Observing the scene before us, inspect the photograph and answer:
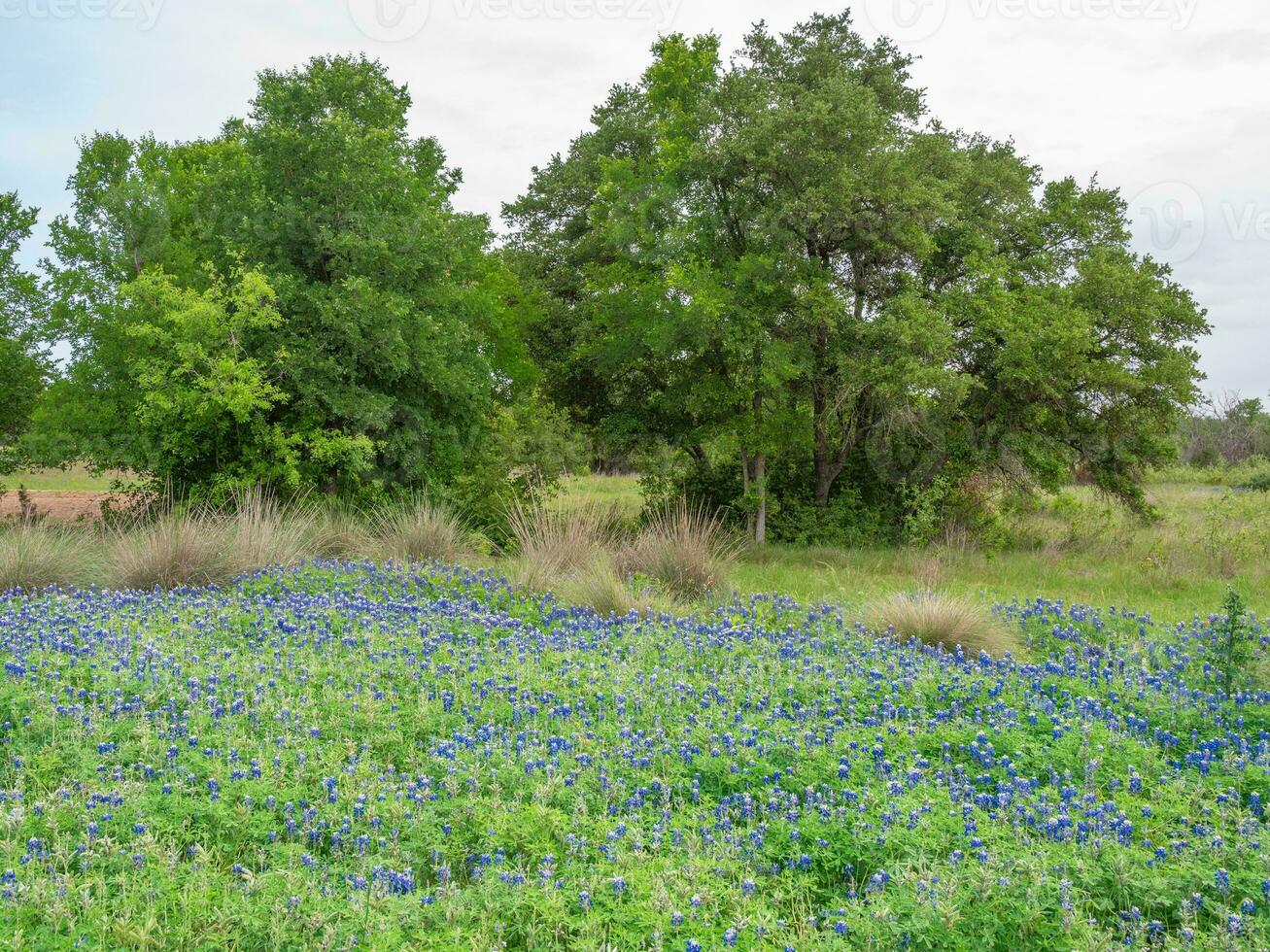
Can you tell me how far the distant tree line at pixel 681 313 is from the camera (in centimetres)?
1489

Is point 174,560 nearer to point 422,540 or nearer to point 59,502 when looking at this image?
point 422,540

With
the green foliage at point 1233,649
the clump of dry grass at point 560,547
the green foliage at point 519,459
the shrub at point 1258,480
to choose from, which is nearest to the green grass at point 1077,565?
the clump of dry grass at point 560,547

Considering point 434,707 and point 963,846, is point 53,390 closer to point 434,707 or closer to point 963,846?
point 434,707

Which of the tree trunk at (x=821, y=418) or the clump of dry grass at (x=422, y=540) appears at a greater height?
the tree trunk at (x=821, y=418)

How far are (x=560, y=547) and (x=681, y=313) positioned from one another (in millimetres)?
6420

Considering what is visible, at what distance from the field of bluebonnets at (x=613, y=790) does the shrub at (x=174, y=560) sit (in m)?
1.99

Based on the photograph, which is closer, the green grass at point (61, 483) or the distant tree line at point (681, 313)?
the distant tree line at point (681, 313)

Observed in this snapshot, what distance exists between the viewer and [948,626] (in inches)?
301

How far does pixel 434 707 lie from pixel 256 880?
2039 mm

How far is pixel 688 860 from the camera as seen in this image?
3508mm

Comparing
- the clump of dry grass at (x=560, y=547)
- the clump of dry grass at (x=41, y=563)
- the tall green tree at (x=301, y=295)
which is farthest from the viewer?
the tall green tree at (x=301, y=295)

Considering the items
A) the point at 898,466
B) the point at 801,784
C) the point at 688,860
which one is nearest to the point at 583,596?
the point at 801,784

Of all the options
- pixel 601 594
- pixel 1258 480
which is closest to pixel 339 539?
pixel 601 594

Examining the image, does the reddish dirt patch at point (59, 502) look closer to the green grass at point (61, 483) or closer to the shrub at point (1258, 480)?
the green grass at point (61, 483)
